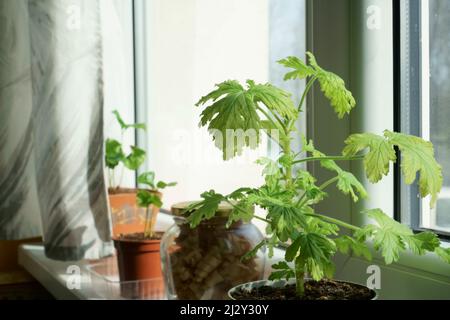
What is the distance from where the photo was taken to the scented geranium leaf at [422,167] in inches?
24.2

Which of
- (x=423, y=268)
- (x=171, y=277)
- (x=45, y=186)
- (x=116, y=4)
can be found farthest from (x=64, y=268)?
(x=423, y=268)

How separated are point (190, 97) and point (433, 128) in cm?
97

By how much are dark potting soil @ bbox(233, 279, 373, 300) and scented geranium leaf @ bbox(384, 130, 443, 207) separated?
147 mm

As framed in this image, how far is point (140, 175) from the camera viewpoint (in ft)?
4.94

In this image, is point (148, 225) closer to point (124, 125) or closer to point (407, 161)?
point (124, 125)

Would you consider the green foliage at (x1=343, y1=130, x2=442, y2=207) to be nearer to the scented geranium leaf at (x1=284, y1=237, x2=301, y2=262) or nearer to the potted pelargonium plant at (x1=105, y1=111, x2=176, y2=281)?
the scented geranium leaf at (x1=284, y1=237, x2=301, y2=262)

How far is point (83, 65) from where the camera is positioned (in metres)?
1.46

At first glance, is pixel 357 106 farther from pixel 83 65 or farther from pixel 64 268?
pixel 64 268

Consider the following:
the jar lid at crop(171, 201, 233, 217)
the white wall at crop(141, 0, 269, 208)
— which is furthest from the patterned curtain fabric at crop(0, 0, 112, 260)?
the jar lid at crop(171, 201, 233, 217)

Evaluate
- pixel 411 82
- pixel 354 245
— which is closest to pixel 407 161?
pixel 354 245

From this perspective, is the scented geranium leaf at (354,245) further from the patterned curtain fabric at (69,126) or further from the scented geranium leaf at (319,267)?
the patterned curtain fabric at (69,126)

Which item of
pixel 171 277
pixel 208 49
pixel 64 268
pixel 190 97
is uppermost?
pixel 208 49
